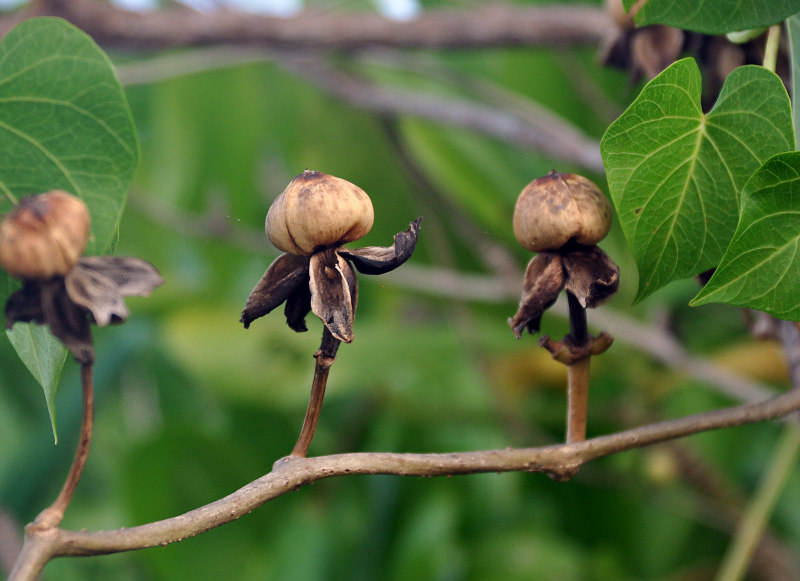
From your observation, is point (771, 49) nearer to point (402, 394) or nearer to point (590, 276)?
point (590, 276)

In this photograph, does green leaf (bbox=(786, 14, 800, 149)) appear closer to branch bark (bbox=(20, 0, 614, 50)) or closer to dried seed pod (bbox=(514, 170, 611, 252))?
dried seed pod (bbox=(514, 170, 611, 252))

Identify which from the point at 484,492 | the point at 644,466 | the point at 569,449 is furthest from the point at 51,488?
the point at 569,449

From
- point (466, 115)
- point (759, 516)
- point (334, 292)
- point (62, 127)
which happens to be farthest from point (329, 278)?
point (466, 115)

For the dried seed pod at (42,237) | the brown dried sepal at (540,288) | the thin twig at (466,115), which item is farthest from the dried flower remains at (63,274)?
the thin twig at (466,115)

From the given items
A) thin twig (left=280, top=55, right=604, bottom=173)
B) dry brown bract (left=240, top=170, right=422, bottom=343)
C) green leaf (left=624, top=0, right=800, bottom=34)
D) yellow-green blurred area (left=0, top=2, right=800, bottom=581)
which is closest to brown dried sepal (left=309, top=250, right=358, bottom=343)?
dry brown bract (left=240, top=170, right=422, bottom=343)

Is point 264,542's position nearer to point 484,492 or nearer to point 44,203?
point 484,492

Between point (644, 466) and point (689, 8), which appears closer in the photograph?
point (689, 8)

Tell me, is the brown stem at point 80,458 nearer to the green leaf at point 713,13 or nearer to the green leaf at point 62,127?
the green leaf at point 62,127
